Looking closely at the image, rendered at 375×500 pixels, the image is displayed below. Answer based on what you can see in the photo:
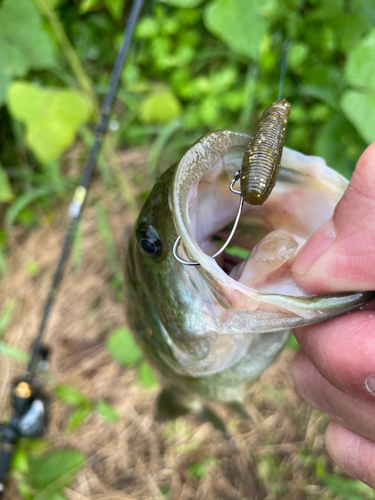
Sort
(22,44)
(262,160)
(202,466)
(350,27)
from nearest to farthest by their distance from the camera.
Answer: (262,160) → (350,27) → (22,44) → (202,466)

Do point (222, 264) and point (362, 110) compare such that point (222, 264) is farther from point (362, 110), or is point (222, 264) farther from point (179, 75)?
point (179, 75)

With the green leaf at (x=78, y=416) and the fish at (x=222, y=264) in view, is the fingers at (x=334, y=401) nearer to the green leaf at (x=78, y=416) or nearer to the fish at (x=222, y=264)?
the fish at (x=222, y=264)

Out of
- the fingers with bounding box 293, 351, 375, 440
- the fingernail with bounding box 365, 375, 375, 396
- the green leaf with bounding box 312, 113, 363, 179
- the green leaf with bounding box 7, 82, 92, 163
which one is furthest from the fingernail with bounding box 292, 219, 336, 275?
the green leaf with bounding box 7, 82, 92, 163

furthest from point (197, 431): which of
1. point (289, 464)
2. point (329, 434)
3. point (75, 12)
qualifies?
point (75, 12)

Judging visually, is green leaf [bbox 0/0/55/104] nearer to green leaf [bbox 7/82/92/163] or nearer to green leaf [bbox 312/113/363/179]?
green leaf [bbox 7/82/92/163]

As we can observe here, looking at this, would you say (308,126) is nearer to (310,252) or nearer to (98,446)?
(310,252)

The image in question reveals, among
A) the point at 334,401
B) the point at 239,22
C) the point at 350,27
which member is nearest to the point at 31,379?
the point at 334,401
